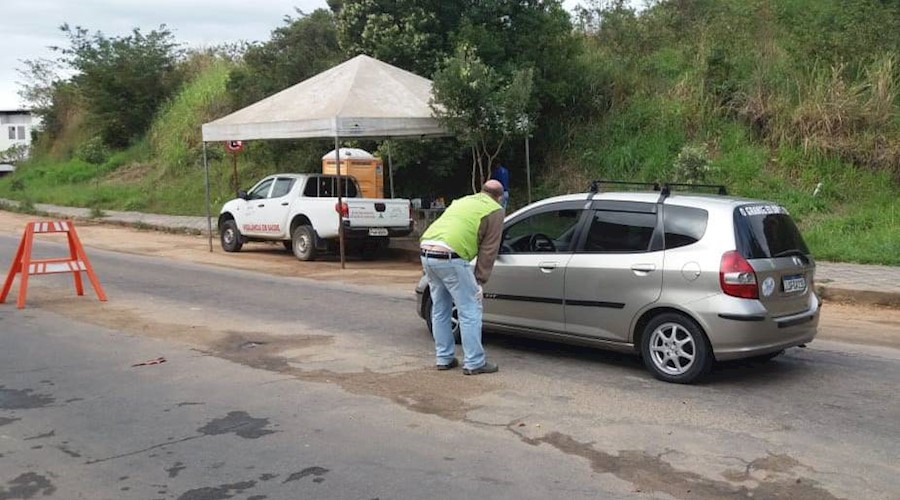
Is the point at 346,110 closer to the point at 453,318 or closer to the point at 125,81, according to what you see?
the point at 453,318

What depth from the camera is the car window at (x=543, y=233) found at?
24.1 ft

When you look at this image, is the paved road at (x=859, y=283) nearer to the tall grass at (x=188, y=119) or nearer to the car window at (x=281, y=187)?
the car window at (x=281, y=187)

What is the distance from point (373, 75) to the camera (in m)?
16.2

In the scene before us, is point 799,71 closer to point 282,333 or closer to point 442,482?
point 282,333

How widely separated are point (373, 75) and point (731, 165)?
714 cm

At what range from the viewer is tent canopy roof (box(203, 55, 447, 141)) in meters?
14.8

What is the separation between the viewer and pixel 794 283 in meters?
6.66

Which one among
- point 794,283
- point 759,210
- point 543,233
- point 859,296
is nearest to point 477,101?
point 859,296

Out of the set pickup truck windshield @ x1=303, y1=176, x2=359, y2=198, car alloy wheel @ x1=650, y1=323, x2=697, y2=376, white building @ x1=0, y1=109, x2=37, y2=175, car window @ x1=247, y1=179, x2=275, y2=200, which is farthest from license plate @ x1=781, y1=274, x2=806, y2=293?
white building @ x1=0, y1=109, x2=37, y2=175

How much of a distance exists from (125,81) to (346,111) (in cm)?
2620

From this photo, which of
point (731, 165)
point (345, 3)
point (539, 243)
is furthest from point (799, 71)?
point (539, 243)

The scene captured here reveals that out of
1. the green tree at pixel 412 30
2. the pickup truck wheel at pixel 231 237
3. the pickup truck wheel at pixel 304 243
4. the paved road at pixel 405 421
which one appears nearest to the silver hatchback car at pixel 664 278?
the paved road at pixel 405 421

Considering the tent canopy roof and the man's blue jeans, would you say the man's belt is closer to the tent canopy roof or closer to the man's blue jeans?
the man's blue jeans

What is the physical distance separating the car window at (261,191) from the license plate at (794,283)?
11974mm
